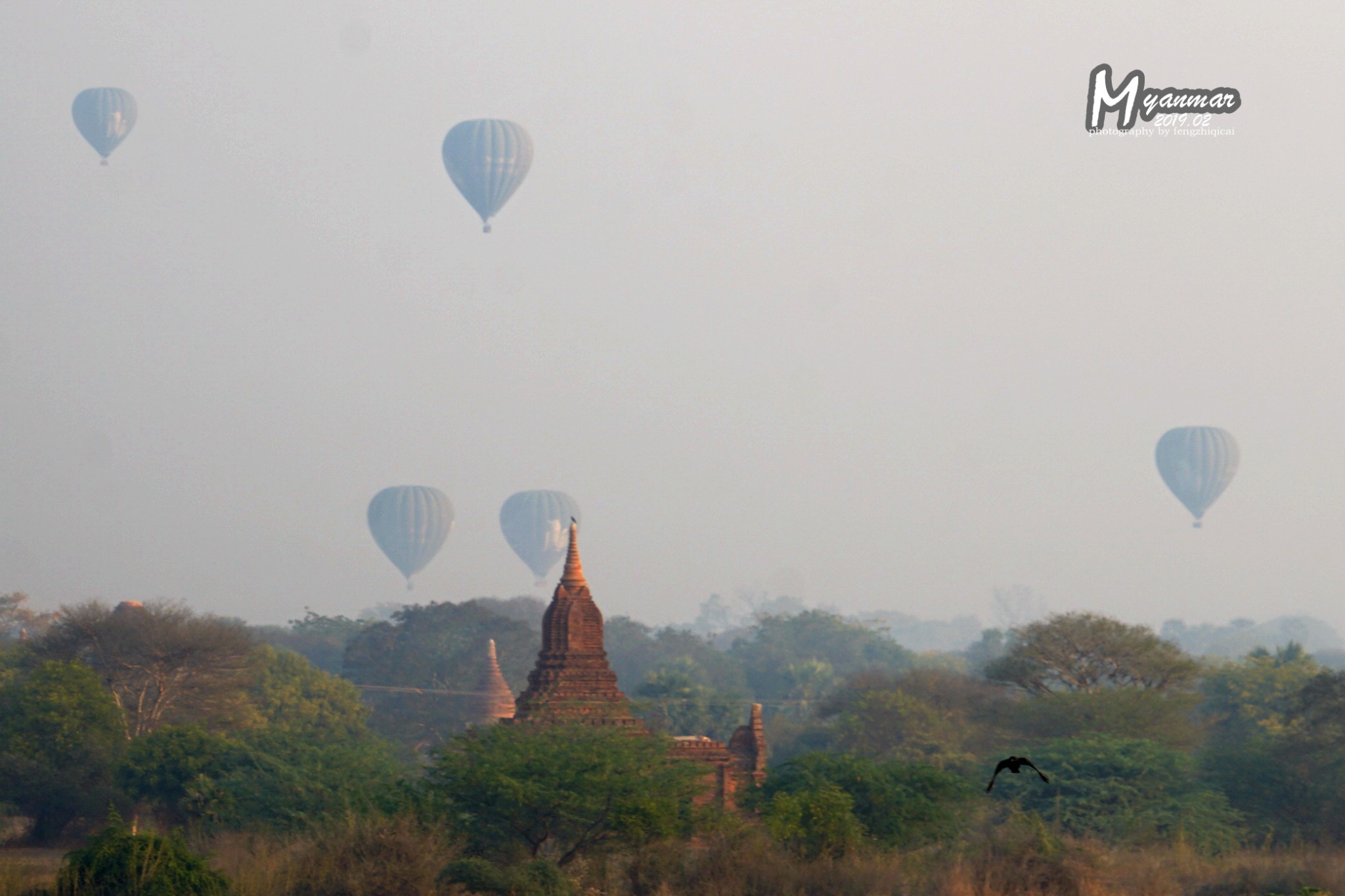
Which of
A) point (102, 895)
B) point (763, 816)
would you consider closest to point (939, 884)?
point (763, 816)

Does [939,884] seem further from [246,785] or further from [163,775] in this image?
[163,775]

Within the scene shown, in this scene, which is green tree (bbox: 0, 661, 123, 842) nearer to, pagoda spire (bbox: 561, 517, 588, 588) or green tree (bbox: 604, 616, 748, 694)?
pagoda spire (bbox: 561, 517, 588, 588)

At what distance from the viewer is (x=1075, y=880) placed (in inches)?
1326

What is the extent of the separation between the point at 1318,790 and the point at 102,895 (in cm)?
3496

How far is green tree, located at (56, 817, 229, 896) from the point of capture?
31281 millimetres

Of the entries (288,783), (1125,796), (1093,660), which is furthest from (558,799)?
(1093,660)

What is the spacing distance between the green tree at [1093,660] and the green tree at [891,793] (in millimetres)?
23956

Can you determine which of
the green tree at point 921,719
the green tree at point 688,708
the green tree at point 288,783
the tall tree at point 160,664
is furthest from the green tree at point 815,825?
the green tree at point 688,708

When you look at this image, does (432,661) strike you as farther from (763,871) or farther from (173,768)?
(763,871)

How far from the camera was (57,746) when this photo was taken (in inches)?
2259

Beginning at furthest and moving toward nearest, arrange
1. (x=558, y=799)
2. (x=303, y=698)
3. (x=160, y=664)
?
(x=303, y=698), (x=160, y=664), (x=558, y=799)

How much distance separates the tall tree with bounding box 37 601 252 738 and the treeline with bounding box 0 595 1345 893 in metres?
0.11

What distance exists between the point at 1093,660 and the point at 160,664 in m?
37.4

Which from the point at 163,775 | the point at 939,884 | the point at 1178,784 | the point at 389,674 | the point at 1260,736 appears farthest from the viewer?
the point at 389,674
